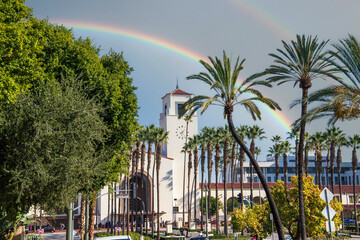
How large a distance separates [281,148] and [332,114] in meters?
56.4

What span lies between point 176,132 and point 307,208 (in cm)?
7278

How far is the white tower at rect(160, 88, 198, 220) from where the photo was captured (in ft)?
326

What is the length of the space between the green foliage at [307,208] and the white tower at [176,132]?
197 feet

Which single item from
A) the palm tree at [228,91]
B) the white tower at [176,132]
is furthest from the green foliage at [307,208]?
the white tower at [176,132]

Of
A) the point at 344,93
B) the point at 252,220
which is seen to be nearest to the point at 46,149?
the point at 344,93

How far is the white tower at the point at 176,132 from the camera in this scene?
9931cm

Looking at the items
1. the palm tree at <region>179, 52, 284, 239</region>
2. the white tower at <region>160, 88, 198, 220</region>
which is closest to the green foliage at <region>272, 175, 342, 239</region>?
the palm tree at <region>179, 52, 284, 239</region>

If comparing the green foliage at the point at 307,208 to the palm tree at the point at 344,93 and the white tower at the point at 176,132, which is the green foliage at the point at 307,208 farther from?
the white tower at the point at 176,132

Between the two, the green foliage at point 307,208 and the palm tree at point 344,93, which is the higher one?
the palm tree at point 344,93

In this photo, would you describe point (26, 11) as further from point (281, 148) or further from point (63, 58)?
point (281, 148)

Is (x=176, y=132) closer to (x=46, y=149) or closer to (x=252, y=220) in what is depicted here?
(x=252, y=220)

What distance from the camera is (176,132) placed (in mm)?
103875

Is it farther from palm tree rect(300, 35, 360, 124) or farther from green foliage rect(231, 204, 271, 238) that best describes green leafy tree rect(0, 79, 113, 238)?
green foliage rect(231, 204, 271, 238)

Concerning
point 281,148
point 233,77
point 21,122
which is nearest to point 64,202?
point 21,122
